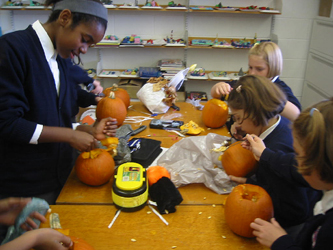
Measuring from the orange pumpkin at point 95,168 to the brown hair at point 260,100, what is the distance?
74 centimetres

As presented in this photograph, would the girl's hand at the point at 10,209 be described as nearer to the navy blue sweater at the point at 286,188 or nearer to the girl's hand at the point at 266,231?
the girl's hand at the point at 266,231

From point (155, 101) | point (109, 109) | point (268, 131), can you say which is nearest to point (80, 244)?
point (268, 131)

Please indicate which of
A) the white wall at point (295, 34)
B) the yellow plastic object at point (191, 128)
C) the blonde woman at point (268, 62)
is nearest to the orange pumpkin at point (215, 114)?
the yellow plastic object at point (191, 128)

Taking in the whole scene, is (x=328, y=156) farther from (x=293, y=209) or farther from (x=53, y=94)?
(x=53, y=94)

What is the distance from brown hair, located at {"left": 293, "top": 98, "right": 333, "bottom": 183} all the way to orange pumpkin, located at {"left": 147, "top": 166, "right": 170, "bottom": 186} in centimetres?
66

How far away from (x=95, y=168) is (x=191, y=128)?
87cm

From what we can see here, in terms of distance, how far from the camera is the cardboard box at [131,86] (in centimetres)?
382

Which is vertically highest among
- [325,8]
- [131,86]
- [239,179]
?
[325,8]

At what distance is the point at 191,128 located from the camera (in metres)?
2.06

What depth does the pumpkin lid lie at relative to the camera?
4.05ft

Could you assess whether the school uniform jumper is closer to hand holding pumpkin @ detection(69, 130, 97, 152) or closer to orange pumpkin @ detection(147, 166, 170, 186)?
orange pumpkin @ detection(147, 166, 170, 186)

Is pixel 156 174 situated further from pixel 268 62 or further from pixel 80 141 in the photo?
pixel 268 62

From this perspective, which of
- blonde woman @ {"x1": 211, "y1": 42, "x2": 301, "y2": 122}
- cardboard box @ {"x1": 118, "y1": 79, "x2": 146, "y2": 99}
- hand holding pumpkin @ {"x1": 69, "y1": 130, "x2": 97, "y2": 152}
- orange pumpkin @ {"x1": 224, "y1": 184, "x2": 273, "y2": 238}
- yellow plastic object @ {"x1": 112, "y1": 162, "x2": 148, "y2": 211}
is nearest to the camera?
orange pumpkin @ {"x1": 224, "y1": 184, "x2": 273, "y2": 238}

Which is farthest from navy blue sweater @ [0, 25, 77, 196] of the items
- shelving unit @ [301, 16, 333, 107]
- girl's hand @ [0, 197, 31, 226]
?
shelving unit @ [301, 16, 333, 107]
